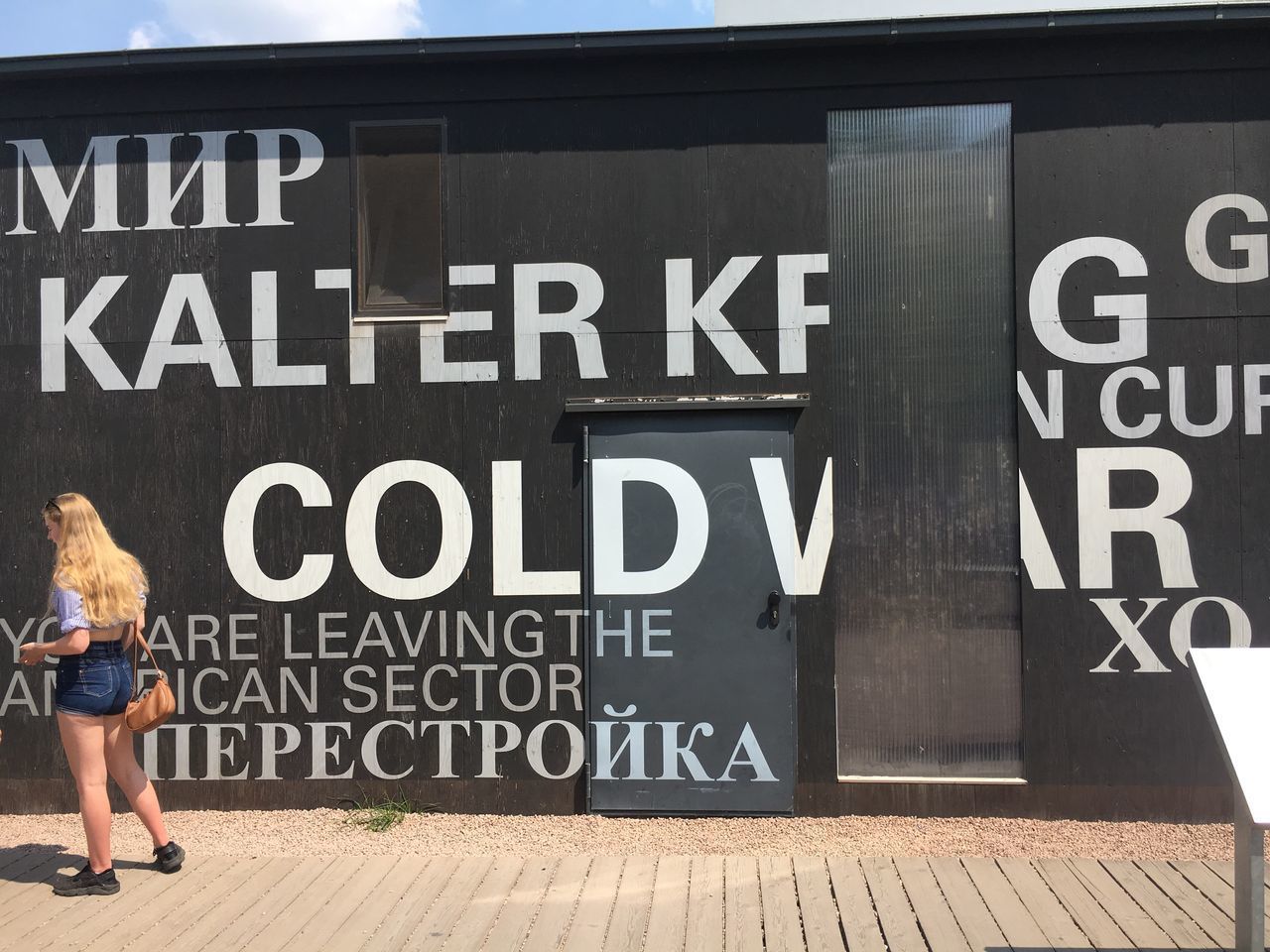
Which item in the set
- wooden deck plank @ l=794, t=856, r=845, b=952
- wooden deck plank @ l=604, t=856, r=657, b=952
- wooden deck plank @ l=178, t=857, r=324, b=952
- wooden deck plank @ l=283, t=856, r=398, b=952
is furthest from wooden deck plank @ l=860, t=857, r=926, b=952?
wooden deck plank @ l=178, t=857, r=324, b=952

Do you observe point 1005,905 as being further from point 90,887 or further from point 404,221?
point 404,221

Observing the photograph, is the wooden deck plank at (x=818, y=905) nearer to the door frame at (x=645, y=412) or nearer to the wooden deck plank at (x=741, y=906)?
the wooden deck plank at (x=741, y=906)

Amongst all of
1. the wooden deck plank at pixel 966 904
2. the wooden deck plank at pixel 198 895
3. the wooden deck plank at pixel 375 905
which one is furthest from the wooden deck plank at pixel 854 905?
the wooden deck plank at pixel 198 895

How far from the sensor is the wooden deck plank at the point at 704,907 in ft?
14.2

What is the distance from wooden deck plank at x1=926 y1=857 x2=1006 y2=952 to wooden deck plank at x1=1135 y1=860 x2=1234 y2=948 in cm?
92

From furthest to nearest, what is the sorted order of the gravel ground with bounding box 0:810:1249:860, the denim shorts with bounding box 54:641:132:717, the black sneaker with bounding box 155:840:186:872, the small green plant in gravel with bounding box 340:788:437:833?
the small green plant in gravel with bounding box 340:788:437:833, the gravel ground with bounding box 0:810:1249:860, the black sneaker with bounding box 155:840:186:872, the denim shorts with bounding box 54:641:132:717

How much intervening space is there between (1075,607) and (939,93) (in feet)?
10.8

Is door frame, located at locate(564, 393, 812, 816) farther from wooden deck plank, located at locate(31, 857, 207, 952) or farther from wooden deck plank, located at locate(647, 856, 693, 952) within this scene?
wooden deck plank, located at locate(31, 857, 207, 952)

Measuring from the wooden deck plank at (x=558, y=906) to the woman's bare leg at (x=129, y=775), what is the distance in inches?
81.2

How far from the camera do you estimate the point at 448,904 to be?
474cm

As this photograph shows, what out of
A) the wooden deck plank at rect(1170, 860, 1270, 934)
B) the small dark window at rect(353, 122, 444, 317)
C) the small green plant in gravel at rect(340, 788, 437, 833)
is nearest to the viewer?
the wooden deck plank at rect(1170, 860, 1270, 934)

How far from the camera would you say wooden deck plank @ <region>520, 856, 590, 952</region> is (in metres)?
4.33

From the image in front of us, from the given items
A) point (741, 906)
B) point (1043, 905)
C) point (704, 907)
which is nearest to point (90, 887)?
point (704, 907)

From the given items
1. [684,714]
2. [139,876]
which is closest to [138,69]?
[139,876]
